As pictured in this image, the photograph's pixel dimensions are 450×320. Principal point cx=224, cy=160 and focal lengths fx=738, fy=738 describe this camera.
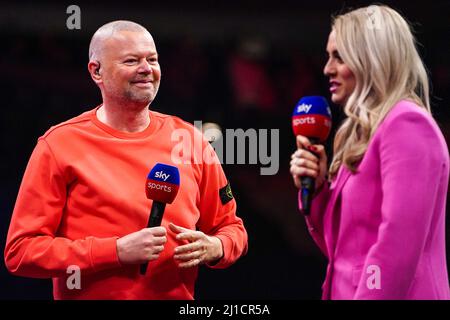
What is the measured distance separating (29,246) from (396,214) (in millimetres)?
828

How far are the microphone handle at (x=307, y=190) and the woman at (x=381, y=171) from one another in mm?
15

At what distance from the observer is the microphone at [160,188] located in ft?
5.31

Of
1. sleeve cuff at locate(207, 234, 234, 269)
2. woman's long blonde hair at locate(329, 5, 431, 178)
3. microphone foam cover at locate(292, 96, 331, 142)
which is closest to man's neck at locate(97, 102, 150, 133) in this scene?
sleeve cuff at locate(207, 234, 234, 269)

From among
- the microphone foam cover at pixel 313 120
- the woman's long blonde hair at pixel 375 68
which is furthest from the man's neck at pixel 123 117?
the woman's long blonde hair at pixel 375 68

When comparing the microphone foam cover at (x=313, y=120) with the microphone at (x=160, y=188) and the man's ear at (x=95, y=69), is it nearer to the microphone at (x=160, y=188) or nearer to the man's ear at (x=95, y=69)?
the microphone at (x=160, y=188)

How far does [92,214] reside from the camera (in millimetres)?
1713

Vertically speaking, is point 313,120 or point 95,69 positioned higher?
point 95,69

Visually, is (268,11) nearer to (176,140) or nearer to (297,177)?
(176,140)

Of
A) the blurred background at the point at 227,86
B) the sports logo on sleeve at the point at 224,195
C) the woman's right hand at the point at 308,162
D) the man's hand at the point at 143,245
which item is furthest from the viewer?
the blurred background at the point at 227,86

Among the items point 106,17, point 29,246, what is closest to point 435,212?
point 29,246

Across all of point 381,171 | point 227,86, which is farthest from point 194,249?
point 227,86

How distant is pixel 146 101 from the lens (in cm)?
178

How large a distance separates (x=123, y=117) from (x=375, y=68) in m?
0.67

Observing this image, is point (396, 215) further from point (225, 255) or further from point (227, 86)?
point (227, 86)
